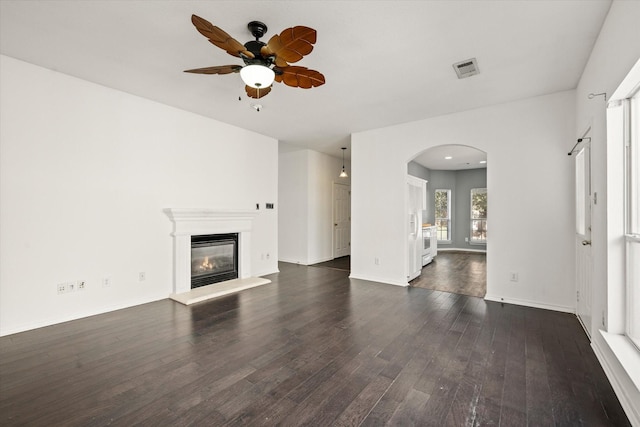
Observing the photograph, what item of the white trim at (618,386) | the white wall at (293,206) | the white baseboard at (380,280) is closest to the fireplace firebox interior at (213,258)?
the white wall at (293,206)

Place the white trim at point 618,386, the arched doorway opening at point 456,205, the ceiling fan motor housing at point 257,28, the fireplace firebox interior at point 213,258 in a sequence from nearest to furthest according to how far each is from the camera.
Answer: the white trim at point 618,386, the ceiling fan motor housing at point 257,28, the fireplace firebox interior at point 213,258, the arched doorway opening at point 456,205

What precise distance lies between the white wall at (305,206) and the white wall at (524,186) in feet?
8.71

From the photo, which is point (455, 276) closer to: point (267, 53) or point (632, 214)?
point (632, 214)

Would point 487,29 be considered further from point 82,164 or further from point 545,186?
point 82,164

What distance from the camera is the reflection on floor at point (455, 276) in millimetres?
4805

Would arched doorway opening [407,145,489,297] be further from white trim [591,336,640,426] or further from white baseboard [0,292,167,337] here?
white baseboard [0,292,167,337]

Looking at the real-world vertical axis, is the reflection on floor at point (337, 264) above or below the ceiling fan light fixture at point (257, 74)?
below

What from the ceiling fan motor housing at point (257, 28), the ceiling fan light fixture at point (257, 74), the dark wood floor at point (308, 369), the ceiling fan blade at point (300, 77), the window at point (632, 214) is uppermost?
the ceiling fan motor housing at point (257, 28)

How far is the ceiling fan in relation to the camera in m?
2.02

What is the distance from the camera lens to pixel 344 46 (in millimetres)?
2719

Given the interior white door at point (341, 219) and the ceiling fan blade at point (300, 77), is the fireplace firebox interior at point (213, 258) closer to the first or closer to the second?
the ceiling fan blade at point (300, 77)

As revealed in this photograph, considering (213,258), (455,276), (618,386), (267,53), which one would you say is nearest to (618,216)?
(618,386)

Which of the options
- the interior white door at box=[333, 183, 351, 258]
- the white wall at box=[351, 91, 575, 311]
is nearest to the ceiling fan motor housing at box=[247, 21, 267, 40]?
the white wall at box=[351, 91, 575, 311]

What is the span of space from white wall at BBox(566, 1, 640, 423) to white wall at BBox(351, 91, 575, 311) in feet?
3.00
